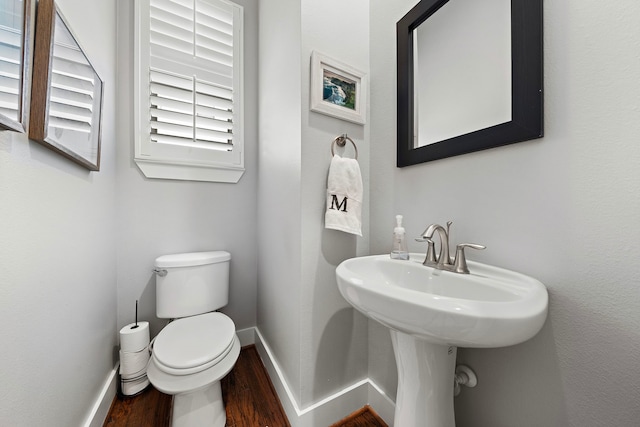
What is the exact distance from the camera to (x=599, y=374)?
0.54m

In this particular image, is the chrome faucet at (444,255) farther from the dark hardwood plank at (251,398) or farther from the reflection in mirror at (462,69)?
the dark hardwood plank at (251,398)

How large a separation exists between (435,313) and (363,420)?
0.98 metres

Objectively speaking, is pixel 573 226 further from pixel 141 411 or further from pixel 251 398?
pixel 141 411

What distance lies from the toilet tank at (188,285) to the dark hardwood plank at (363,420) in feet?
2.92

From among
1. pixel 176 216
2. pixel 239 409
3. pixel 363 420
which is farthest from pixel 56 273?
pixel 363 420

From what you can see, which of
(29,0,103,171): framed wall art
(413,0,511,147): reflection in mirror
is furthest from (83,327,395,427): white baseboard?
(413,0,511,147): reflection in mirror

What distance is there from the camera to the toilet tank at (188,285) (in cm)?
124

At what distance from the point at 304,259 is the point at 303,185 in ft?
1.03

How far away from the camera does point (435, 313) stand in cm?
46

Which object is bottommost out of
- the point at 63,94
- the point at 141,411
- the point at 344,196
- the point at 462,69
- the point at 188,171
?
the point at 141,411

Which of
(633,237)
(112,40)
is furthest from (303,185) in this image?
(112,40)

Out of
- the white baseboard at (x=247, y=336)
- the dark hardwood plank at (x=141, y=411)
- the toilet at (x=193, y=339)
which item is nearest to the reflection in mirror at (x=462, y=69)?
the toilet at (x=193, y=339)

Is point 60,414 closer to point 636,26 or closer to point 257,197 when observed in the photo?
point 257,197

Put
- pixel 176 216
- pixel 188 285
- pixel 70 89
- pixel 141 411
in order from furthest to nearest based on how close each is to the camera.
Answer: pixel 176 216 → pixel 188 285 → pixel 141 411 → pixel 70 89
